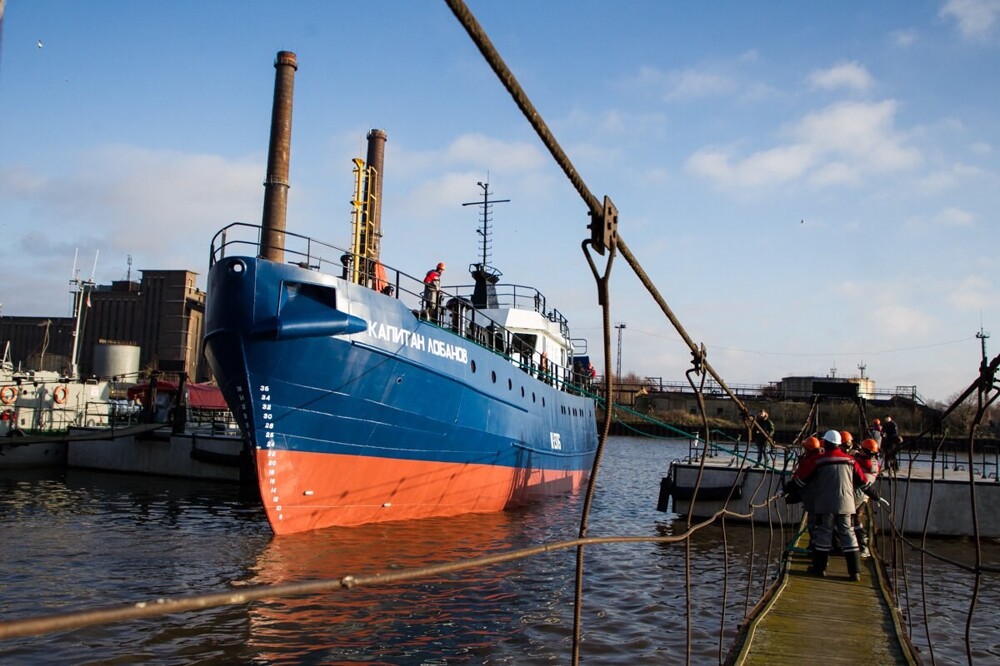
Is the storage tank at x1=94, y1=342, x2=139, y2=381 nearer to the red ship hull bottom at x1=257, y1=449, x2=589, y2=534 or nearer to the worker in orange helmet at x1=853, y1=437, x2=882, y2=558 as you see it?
the red ship hull bottom at x1=257, y1=449, x2=589, y2=534

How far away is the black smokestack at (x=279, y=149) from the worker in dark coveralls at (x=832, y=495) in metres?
16.6

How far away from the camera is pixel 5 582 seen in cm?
850

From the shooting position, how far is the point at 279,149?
21203 mm

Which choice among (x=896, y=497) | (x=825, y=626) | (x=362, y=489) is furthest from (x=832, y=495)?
(x=896, y=497)

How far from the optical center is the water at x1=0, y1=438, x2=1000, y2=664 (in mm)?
6648

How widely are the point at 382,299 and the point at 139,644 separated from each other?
641 cm

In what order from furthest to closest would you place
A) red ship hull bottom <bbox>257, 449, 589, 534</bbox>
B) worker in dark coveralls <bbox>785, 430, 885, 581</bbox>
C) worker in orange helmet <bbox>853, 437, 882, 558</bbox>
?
red ship hull bottom <bbox>257, 449, 589, 534</bbox> → worker in orange helmet <bbox>853, 437, 882, 558</bbox> → worker in dark coveralls <bbox>785, 430, 885, 581</bbox>

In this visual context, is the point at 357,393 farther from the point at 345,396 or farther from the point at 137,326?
the point at 137,326

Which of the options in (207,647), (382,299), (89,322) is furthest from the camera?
(89,322)

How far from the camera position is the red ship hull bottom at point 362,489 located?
10.9 metres

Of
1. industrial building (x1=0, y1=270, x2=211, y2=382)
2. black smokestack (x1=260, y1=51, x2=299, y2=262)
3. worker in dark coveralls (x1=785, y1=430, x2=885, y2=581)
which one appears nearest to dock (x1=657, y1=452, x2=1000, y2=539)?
worker in dark coveralls (x1=785, y1=430, x2=885, y2=581)

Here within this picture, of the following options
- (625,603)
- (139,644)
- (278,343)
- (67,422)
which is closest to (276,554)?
(278,343)

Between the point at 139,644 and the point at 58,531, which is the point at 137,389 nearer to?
the point at 58,531

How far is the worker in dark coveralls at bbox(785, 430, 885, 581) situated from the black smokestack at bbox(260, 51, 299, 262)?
1659cm
